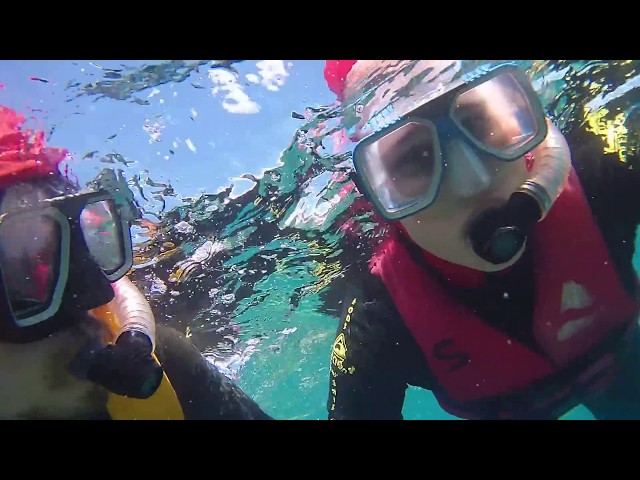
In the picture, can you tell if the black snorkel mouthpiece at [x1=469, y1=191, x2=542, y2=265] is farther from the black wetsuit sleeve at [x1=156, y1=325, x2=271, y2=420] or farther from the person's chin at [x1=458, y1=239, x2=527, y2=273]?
the black wetsuit sleeve at [x1=156, y1=325, x2=271, y2=420]

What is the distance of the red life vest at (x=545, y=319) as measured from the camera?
4043 millimetres

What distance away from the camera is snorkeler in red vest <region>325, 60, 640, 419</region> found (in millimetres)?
3658

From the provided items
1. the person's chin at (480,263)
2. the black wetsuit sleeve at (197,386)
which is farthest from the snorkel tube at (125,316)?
the person's chin at (480,263)

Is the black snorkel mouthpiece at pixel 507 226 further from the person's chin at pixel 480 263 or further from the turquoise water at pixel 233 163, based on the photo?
the turquoise water at pixel 233 163

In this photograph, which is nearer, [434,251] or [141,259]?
[434,251]

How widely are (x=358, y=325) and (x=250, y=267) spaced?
5606 mm

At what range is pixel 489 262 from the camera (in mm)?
3643

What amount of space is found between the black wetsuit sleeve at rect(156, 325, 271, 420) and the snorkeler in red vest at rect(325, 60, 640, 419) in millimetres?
970

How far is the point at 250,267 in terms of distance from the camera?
32.5 ft

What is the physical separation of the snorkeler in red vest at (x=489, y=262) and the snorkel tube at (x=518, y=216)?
10mm

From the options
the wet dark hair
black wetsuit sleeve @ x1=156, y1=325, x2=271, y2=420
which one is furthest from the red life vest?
the wet dark hair

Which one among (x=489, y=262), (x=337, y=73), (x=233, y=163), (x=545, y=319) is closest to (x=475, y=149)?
(x=489, y=262)
